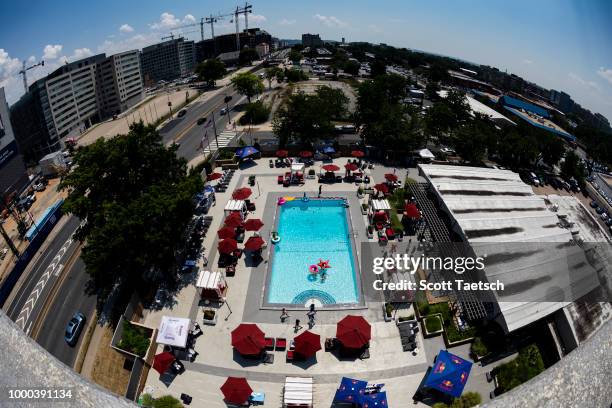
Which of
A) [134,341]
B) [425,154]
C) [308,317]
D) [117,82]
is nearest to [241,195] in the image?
[308,317]


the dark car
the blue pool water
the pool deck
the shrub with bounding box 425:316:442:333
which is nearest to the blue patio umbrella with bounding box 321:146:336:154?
the blue pool water

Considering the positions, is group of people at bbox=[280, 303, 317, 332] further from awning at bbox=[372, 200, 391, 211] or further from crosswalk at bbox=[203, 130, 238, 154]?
crosswalk at bbox=[203, 130, 238, 154]

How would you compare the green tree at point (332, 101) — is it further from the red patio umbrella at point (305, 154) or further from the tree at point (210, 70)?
the tree at point (210, 70)

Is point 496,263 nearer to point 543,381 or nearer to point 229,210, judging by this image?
point 543,381

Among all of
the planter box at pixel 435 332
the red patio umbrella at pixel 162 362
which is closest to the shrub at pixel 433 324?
the planter box at pixel 435 332

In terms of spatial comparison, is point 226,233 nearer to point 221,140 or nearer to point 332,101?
point 221,140

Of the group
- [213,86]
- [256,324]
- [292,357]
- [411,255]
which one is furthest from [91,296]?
[213,86]

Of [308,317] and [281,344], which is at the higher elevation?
[308,317]
